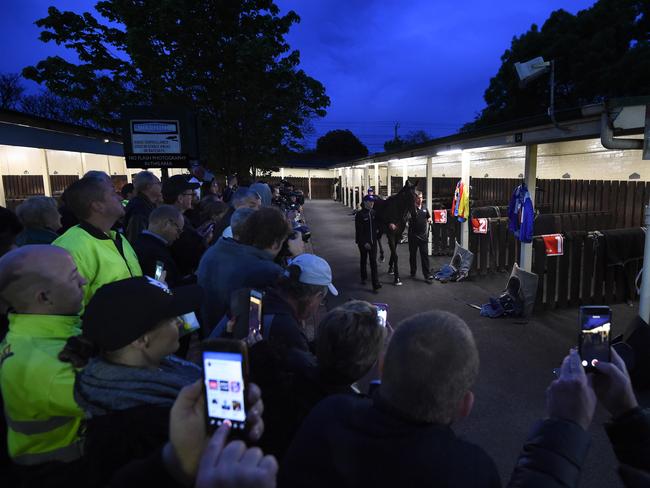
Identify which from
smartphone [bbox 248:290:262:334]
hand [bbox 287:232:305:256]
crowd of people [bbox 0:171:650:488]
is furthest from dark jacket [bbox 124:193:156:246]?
smartphone [bbox 248:290:262:334]

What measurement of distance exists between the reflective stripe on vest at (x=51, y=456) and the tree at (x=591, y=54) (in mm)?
23043

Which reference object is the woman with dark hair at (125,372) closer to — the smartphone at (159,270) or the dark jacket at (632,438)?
the dark jacket at (632,438)

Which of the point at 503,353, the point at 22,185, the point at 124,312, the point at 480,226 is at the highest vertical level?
the point at 22,185

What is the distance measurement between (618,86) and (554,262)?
1982cm

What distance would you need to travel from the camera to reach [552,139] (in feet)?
21.9

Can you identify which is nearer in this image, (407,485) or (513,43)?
(407,485)

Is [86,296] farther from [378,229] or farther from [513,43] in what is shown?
[513,43]

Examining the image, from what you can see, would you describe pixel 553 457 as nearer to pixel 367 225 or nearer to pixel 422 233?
pixel 367 225

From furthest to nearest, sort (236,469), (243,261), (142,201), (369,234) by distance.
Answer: (369,234) < (142,201) < (243,261) < (236,469)

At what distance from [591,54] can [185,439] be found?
28539mm

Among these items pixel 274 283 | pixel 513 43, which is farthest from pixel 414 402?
pixel 513 43

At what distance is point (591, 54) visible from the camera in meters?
22.8

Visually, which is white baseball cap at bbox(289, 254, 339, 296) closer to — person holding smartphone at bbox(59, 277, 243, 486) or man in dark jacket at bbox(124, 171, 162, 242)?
person holding smartphone at bbox(59, 277, 243, 486)

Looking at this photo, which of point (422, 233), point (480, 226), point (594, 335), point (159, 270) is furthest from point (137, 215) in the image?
point (480, 226)
